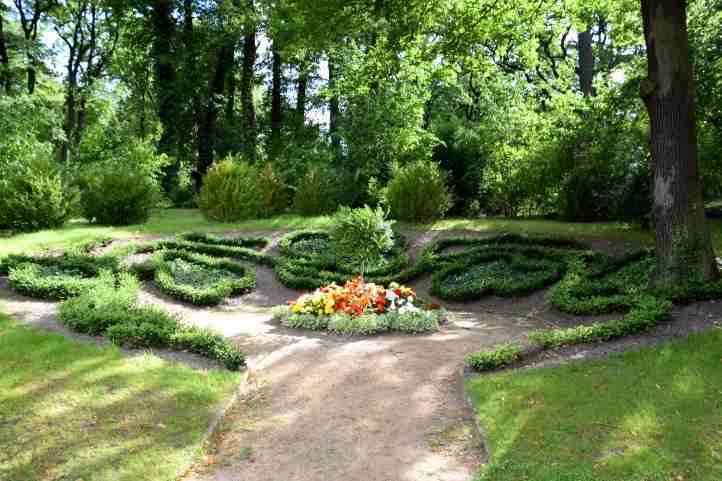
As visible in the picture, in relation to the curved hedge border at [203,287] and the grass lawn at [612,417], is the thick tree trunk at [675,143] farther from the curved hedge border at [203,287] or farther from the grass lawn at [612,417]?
the curved hedge border at [203,287]

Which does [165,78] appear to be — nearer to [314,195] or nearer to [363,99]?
[363,99]

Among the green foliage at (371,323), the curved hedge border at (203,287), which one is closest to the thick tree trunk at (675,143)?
the green foliage at (371,323)

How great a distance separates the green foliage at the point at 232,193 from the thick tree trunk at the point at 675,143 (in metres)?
12.4

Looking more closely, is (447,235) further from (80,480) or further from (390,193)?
(80,480)

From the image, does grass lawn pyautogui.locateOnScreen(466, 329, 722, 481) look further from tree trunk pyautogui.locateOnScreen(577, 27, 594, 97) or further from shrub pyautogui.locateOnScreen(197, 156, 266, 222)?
tree trunk pyautogui.locateOnScreen(577, 27, 594, 97)

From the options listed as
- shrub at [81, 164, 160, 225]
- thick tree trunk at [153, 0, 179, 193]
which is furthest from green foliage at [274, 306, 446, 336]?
thick tree trunk at [153, 0, 179, 193]

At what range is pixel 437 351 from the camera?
26.5ft

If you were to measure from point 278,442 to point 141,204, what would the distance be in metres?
13.9

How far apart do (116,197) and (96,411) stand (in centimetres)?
1270

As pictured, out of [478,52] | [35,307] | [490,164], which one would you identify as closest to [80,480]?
[35,307]

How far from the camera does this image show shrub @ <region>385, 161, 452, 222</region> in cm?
1709

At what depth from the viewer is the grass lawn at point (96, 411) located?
16.1ft

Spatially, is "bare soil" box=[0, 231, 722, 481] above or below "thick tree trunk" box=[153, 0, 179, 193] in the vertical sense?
below

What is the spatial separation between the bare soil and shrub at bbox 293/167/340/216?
853 centimetres
